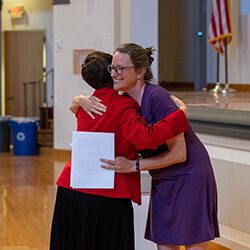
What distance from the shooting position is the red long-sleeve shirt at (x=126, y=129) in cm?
205

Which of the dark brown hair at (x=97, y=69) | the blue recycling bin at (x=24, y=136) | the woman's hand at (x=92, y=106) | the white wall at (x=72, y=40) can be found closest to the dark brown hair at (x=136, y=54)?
the dark brown hair at (x=97, y=69)

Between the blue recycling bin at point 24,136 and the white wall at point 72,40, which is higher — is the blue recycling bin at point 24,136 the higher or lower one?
the lower one

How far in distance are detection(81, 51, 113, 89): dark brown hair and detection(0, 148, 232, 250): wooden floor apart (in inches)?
78.0

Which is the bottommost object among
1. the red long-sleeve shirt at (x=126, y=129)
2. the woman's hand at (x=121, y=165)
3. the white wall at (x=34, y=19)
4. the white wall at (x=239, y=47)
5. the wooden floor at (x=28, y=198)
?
the wooden floor at (x=28, y=198)

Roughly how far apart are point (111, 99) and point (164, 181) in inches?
16.4

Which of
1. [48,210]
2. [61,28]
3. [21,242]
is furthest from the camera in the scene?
[61,28]

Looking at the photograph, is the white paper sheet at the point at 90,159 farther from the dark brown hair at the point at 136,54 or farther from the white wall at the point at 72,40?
the white wall at the point at 72,40

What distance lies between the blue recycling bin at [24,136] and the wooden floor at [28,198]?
18 centimetres

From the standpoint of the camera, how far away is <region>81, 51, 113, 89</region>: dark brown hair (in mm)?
2197

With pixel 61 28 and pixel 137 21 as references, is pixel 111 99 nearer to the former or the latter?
pixel 137 21

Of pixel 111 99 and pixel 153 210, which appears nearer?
pixel 111 99

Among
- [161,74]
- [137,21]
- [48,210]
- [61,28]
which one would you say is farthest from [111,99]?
[161,74]

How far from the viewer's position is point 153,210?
2355 mm

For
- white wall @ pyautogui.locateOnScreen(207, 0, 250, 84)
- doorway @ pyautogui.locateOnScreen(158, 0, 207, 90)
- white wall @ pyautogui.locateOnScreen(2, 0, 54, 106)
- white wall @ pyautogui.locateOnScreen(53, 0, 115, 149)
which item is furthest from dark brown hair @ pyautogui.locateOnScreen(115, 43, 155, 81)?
white wall @ pyautogui.locateOnScreen(2, 0, 54, 106)
